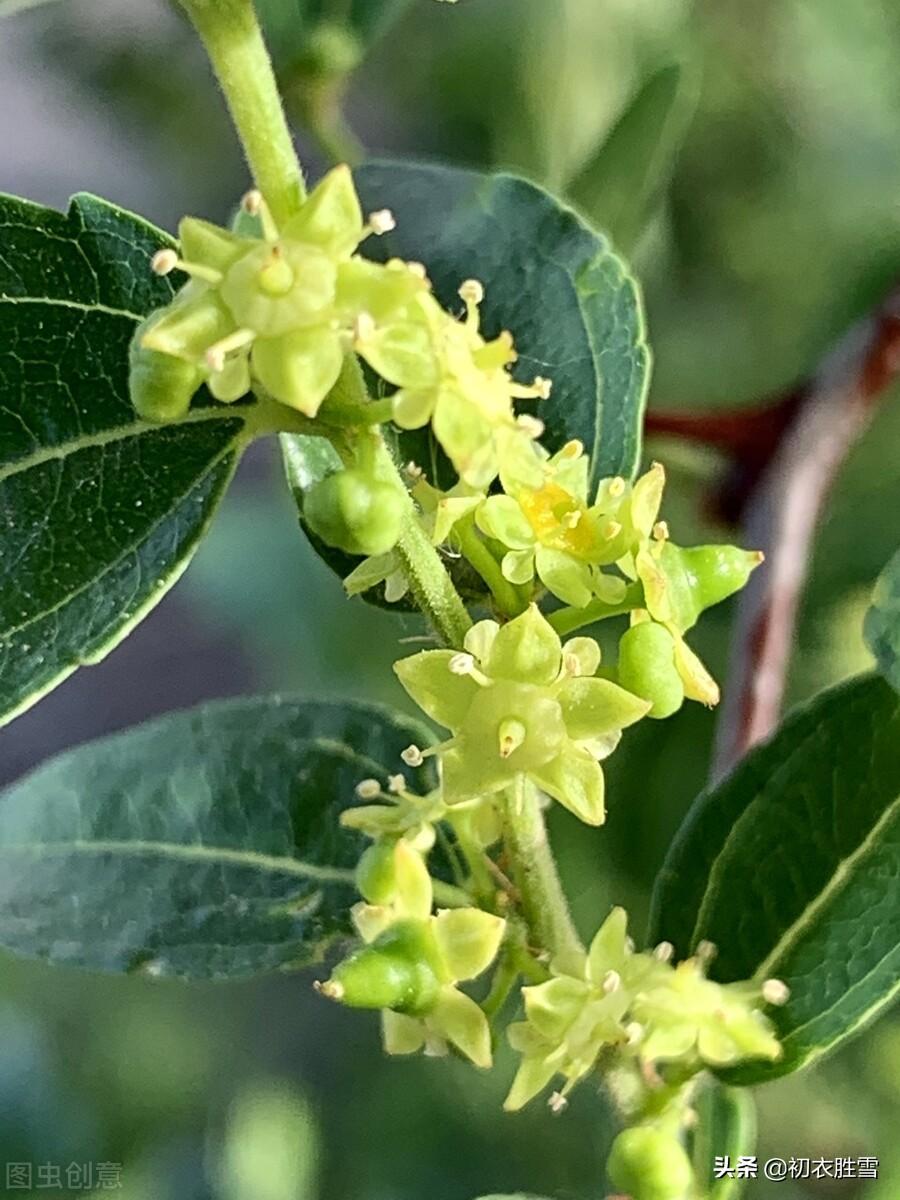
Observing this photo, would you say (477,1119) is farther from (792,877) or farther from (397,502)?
(397,502)

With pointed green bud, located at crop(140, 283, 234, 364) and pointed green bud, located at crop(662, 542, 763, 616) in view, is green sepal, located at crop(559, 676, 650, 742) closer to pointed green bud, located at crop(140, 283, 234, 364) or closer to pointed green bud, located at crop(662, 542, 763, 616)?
pointed green bud, located at crop(662, 542, 763, 616)

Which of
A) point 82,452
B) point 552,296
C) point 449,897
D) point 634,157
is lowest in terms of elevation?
point 449,897

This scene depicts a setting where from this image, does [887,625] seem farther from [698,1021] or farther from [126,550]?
[126,550]

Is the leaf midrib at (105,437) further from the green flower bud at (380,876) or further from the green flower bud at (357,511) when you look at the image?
the green flower bud at (380,876)

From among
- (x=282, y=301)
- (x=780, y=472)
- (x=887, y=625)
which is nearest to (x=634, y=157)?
(x=780, y=472)

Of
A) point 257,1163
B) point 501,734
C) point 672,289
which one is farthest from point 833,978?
point 672,289

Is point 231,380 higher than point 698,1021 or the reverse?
higher
